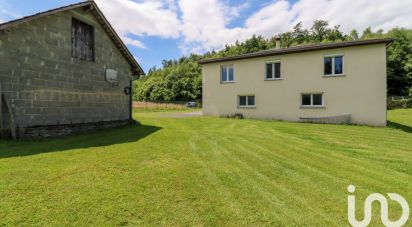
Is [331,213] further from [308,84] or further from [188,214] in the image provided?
[308,84]

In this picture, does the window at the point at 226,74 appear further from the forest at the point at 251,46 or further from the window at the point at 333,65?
the forest at the point at 251,46

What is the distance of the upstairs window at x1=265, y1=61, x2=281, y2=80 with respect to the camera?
65.2ft

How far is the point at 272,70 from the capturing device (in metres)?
20.1

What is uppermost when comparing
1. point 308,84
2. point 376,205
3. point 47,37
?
point 47,37

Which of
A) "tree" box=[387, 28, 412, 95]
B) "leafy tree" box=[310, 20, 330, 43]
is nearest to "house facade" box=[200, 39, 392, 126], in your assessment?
"tree" box=[387, 28, 412, 95]

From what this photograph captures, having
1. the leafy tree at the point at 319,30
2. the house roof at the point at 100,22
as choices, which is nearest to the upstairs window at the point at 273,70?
the house roof at the point at 100,22

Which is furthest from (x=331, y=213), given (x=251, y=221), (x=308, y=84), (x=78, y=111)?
(x=308, y=84)

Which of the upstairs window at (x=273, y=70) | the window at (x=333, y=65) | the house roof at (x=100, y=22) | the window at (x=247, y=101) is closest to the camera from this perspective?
the house roof at (x=100, y=22)

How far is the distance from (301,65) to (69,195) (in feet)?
60.1

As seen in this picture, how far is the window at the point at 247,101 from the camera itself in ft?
69.7

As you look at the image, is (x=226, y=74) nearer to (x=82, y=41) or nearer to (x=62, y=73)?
(x=82, y=41)

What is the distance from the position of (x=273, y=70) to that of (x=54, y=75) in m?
15.6

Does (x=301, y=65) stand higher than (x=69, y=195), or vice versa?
A: (x=301, y=65)

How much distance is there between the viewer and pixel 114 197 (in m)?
4.22
